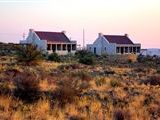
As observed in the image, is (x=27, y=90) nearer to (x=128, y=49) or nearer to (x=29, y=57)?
(x=29, y=57)

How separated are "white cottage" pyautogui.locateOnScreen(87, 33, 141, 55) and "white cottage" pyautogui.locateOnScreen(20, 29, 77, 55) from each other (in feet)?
24.2

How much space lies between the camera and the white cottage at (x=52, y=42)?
8443 centimetres

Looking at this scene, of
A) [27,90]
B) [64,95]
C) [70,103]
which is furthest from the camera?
[64,95]

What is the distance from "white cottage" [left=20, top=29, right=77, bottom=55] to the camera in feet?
277

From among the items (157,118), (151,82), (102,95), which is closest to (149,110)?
(157,118)

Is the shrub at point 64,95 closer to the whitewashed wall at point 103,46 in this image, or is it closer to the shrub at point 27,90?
the shrub at point 27,90

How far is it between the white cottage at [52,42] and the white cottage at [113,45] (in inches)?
291

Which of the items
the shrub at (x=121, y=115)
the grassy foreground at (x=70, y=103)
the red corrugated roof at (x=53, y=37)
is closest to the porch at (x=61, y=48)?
the red corrugated roof at (x=53, y=37)

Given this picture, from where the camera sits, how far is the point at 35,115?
1423cm

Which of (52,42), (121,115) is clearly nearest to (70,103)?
(121,115)

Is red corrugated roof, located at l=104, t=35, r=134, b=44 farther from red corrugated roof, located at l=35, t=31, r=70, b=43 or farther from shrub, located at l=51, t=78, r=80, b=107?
shrub, located at l=51, t=78, r=80, b=107

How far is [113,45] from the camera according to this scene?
91562mm

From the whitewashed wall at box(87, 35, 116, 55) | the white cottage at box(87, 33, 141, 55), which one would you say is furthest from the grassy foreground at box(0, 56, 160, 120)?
the white cottage at box(87, 33, 141, 55)

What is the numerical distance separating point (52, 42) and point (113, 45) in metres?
13.8
